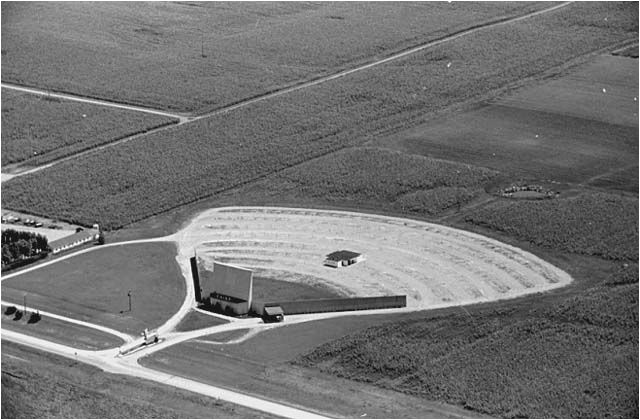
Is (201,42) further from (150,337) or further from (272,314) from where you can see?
(150,337)

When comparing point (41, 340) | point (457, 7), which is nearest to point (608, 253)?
point (41, 340)

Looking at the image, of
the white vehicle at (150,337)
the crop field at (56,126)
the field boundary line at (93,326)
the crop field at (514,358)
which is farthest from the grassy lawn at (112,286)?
the crop field at (56,126)

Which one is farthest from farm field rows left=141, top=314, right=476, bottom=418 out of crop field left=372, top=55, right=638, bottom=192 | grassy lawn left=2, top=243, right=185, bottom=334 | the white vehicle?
crop field left=372, top=55, right=638, bottom=192

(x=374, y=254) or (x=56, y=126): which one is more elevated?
(x=56, y=126)

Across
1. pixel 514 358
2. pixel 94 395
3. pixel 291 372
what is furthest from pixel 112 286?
pixel 514 358

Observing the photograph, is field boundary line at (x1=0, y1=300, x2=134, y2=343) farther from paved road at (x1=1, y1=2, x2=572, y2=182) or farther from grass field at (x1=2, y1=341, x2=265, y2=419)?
paved road at (x1=1, y1=2, x2=572, y2=182)

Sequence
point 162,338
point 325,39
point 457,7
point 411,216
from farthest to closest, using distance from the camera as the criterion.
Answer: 1. point 457,7
2. point 325,39
3. point 411,216
4. point 162,338

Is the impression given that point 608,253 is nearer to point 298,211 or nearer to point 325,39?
point 298,211
